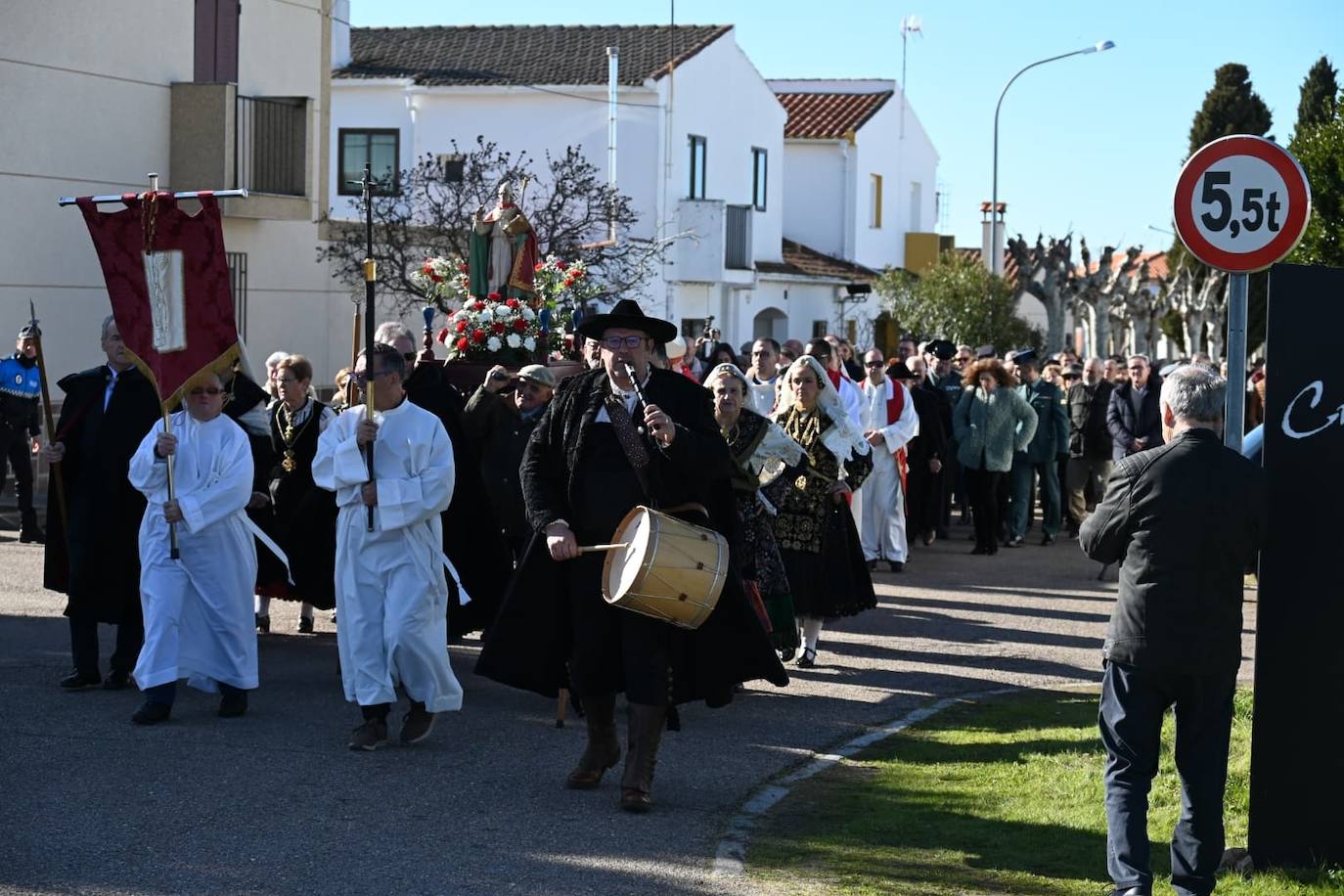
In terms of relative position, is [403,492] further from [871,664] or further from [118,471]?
[871,664]

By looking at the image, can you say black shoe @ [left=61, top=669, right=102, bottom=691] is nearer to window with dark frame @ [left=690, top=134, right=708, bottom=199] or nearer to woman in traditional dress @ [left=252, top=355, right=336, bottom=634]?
woman in traditional dress @ [left=252, top=355, right=336, bottom=634]

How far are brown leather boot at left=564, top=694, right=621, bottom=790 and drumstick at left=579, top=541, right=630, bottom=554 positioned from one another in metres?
0.66

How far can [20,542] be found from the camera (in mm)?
17000

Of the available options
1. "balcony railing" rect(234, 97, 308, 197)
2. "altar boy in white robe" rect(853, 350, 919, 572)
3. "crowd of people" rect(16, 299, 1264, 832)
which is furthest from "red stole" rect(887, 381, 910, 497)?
"balcony railing" rect(234, 97, 308, 197)

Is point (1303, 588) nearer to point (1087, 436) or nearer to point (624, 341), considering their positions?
point (624, 341)

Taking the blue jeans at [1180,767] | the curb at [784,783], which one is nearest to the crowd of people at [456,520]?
the curb at [784,783]

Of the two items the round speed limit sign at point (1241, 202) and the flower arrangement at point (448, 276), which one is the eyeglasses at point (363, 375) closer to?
the round speed limit sign at point (1241, 202)

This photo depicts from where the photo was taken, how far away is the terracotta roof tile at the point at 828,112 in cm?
4884

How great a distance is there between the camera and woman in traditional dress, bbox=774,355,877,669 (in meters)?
11.3

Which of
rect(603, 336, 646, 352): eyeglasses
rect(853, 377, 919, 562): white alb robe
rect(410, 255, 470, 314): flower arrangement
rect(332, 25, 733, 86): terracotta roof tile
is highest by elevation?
rect(332, 25, 733, 86): terracotta roof tile

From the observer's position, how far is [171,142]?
23344 millimetres

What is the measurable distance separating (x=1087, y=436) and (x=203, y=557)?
12.9 meters

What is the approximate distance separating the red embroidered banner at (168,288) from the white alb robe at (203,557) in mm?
325

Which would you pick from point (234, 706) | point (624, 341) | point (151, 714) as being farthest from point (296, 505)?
point (624, 341)
